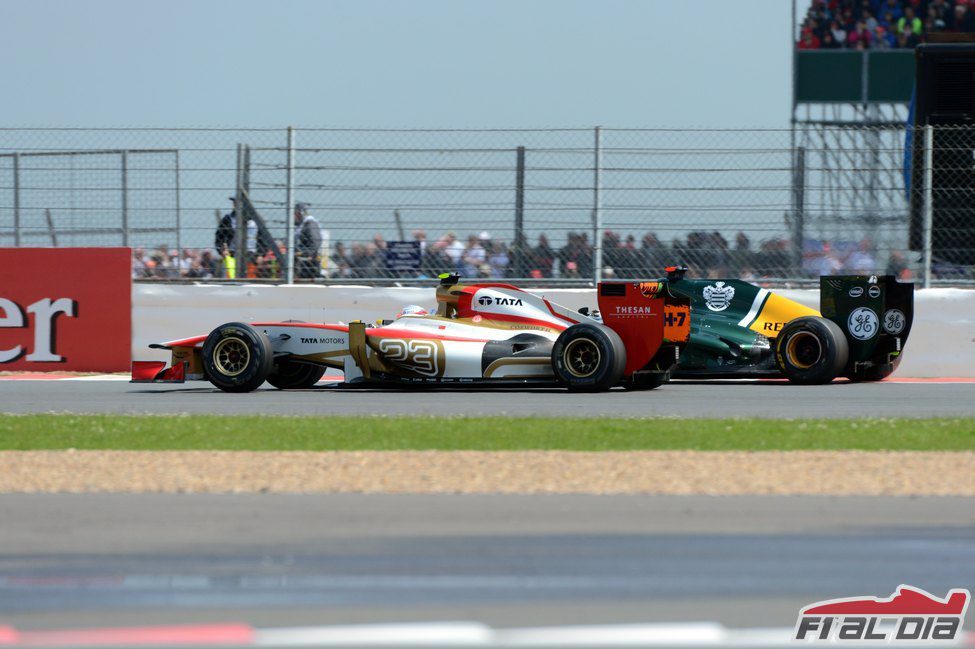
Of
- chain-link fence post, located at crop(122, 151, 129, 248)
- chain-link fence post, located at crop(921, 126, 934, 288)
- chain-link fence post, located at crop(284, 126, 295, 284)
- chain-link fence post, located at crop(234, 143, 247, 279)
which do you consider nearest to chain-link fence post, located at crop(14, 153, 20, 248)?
chain-link fence post, located at crop(122, 151, 129, 248)

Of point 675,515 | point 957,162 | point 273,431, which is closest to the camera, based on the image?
point 675,515

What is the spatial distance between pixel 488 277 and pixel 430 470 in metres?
8.31

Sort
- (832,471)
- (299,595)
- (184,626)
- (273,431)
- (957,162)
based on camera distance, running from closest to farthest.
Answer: (184,626) → (299,595) → (832,471) → (273,431) → (957,162)

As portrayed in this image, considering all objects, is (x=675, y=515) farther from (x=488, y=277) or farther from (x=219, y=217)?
(x=219, y=217)

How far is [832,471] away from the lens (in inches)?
277

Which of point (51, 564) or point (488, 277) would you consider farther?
point (488, 277)

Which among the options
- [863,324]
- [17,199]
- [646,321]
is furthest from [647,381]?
[17,199]

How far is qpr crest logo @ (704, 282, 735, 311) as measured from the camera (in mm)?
13500

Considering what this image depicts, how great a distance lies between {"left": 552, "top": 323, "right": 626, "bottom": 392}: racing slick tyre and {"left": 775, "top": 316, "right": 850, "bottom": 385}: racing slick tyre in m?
1.77

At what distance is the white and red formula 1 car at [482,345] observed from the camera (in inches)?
480

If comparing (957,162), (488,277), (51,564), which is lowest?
(51,564)

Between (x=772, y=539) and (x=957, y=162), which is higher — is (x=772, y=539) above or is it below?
below

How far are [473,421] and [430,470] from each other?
94.4 inches

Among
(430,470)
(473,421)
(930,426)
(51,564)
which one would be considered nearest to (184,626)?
(51,564)
